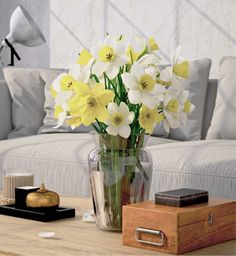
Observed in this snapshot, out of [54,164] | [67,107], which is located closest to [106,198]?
[67,107]

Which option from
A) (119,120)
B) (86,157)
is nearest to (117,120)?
(119,120)

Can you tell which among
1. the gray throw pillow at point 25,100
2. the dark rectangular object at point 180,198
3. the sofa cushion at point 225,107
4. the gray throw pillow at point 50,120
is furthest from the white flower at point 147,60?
the gray throw pillow at point 25,100

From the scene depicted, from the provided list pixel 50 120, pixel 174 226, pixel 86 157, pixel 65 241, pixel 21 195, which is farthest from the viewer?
pixel 50 120

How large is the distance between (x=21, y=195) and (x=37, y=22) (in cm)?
336

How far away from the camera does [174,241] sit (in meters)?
1.50

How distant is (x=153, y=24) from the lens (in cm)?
442

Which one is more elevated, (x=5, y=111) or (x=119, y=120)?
(x=119, y=120)

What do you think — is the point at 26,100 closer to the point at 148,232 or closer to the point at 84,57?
the point at 84,57

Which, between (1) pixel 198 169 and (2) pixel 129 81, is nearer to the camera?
(2) pixel 129 81

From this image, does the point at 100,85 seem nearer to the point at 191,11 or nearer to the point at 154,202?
the point at 154,202

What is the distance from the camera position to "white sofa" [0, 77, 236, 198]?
8.52ft

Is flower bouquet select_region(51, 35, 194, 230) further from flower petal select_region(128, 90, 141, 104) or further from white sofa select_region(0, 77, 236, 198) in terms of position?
white sofa select_region(0, 77, 236, 198)

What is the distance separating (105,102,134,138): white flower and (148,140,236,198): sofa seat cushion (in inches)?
37.7

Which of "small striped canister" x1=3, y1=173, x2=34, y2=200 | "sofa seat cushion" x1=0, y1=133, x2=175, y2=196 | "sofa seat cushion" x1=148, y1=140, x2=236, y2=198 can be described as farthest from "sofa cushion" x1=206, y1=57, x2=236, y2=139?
"small striped canister" x1=3, y1=173, x2=34, y2=200
